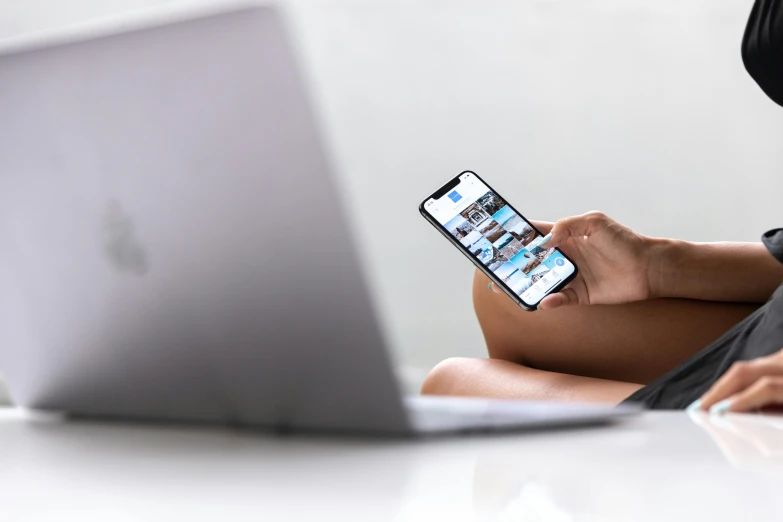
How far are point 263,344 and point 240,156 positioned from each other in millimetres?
80

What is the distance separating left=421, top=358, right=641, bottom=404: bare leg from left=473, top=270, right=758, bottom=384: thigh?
0.04 meters

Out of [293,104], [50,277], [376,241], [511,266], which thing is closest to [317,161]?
[293,104]

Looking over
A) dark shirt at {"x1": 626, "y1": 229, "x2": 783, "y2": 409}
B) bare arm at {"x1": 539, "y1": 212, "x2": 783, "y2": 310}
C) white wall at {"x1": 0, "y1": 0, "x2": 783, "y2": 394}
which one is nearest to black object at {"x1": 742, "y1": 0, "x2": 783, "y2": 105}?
bare arm at {"x1": 539, "y1": 212, "x2": 783, "y2": 310}

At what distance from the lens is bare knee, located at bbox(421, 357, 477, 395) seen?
76 centimetres

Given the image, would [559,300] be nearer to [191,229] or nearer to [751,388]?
[751,388]

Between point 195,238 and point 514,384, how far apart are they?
0.49 meters

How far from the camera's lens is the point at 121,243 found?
324mm

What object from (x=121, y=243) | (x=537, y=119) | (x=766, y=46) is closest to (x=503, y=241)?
(x=766, y=46)

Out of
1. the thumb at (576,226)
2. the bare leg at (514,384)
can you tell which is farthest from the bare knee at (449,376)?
the thumb at (576,226)

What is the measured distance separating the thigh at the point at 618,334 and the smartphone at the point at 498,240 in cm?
4

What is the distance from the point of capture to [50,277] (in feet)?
1.17

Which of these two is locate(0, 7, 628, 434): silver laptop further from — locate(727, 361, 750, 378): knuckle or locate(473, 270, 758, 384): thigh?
→ locate(473, 270, 758, 384): thigh

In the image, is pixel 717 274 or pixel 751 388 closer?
pixel 751 388

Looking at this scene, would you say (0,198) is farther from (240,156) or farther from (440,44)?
(440,44)
